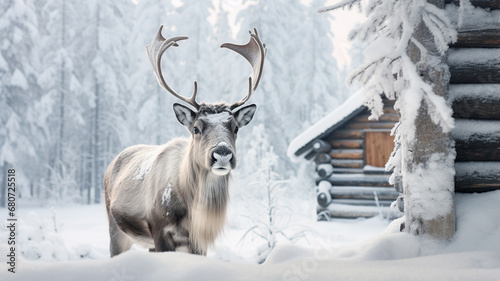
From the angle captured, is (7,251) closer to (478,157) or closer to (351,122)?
(478,157)

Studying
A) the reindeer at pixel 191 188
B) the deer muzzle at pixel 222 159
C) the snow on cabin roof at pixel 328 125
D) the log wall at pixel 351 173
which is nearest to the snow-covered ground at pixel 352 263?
the deer muzzle at pixel 222 159

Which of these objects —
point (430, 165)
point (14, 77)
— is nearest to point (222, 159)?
point (430, 165)

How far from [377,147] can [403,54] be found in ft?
35.0

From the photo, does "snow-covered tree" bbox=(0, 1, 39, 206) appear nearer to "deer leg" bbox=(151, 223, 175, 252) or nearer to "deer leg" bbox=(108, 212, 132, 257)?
"deer leg" bbox=(108, 212, 132, 257)

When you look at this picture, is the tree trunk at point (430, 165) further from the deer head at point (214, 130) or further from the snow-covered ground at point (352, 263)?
the deer head at point (214, 130)

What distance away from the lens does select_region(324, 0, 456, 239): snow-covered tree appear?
2.99 m

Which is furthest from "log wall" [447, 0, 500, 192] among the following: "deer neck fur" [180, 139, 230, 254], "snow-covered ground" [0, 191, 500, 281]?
"deer neck fur" [180, 139, 230, 254]

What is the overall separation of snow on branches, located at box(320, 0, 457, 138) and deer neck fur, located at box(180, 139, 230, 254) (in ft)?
6.34

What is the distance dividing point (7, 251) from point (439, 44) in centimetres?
352

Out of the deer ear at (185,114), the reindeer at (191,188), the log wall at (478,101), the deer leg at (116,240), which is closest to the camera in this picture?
the log wall at (478,101)

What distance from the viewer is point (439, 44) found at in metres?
3.00

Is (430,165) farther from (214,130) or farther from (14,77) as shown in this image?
(14,77)

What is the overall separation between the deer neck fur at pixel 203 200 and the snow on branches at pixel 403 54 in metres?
1.93

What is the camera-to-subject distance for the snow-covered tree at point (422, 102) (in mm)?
2994
